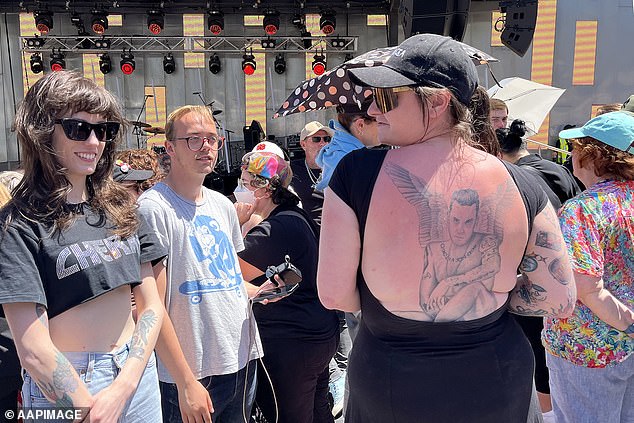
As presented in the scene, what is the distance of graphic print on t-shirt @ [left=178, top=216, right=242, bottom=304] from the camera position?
2033 millimetres

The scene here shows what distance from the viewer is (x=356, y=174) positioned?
4.69ft

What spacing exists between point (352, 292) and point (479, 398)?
0.45m

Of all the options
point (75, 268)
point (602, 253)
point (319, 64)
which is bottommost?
point (602, 253)

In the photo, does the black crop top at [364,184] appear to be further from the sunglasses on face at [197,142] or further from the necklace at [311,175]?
the necklace at [311,175]

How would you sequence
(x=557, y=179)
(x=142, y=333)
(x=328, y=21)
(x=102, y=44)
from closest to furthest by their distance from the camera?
(x=142, y=333)
(x=557, y=179)
(x=328, y=21)
(x=102, y=44)

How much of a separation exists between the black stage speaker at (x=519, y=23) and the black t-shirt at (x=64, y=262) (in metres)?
7.39

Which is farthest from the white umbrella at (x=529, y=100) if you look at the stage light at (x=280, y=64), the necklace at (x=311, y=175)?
the stage light at (x=280, y=64)

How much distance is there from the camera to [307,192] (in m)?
3.85

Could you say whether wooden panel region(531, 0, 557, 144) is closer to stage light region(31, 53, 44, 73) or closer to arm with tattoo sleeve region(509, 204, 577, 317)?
stage light region(31, 53, 44, 73)

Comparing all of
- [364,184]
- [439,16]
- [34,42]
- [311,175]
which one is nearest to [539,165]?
[311,175]

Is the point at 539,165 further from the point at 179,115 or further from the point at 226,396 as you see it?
the point at 226,396

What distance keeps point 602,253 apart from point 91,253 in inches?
71.0

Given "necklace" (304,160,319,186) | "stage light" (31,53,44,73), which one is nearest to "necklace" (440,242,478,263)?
"necklace" (304,160,319,186)

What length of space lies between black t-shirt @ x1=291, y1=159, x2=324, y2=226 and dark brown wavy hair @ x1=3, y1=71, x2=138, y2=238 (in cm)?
181
